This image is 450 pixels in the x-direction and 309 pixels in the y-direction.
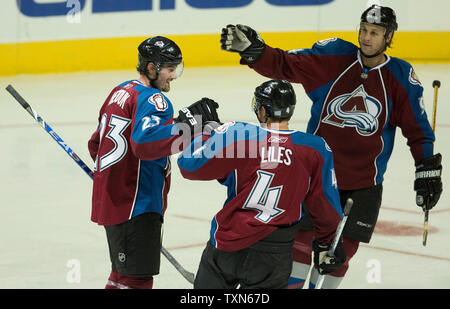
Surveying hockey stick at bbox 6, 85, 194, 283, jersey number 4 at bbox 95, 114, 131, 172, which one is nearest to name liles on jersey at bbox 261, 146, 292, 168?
jersey number 4 at bbox 95, 114, 131, 172

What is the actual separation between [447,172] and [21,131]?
3897 mm

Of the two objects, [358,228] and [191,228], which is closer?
[358,228]

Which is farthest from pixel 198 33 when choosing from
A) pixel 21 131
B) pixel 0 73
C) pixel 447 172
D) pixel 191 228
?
pixel 191 228

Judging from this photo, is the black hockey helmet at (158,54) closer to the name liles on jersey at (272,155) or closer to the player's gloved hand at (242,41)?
the player's gloved hand at (242,41)

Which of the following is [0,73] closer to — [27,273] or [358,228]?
[27,273]

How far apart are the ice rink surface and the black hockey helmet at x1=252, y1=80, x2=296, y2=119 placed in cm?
154

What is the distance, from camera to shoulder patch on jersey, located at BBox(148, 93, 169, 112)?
11.0 feet

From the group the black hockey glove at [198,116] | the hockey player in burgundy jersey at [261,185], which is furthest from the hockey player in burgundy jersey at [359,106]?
the hockey player in burgundy jersey at [261,185]

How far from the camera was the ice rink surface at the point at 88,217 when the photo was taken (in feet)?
15.3

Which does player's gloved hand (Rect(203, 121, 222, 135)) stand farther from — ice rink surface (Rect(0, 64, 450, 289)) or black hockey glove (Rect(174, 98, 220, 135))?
ice rink surface (Rect(0, 64, 450, 289))

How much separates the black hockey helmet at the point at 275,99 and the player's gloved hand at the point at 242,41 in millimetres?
649

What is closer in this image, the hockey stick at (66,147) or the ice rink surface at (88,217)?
the hockey stick at (66,147)

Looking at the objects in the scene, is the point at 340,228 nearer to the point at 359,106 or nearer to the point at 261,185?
the point at 261,185
